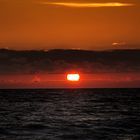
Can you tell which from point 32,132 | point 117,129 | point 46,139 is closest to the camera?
point 46,139

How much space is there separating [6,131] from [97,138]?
11373 mm

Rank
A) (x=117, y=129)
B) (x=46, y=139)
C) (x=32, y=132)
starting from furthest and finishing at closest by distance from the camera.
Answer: (x=117, y=129), (x=32, y=132), (x=46, y=139)

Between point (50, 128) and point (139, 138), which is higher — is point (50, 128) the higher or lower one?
the higher one

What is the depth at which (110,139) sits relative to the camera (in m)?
43.3

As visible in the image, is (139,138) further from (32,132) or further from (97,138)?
(32,132)

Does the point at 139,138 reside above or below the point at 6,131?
below

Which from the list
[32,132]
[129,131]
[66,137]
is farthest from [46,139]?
[129,131]

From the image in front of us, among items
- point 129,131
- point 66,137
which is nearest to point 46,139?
point 66,137

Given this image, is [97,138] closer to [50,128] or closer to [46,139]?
[46,139]

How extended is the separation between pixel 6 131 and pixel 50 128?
552 centimetres

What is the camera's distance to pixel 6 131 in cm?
5009

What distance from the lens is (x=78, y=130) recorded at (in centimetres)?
5075

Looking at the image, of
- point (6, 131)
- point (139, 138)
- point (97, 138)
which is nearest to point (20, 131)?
point (6, 131)

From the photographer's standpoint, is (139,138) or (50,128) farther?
(50,128)
